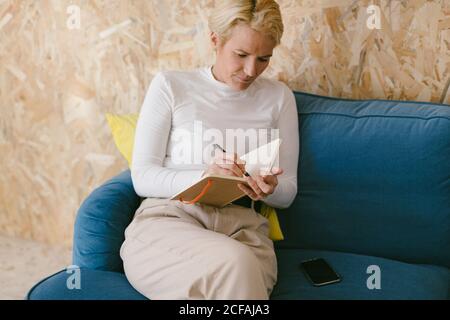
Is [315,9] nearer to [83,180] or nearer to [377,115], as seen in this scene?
[377,115]

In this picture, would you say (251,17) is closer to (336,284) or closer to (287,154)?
(287,154)

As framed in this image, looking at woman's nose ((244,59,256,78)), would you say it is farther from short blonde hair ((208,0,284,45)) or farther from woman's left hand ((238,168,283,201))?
woman's left hand ((238,168,283,201))

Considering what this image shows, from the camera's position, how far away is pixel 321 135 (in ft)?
5.72

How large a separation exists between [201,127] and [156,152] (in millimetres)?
153

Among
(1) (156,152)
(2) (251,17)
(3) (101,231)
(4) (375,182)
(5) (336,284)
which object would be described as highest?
(2) (251,17)

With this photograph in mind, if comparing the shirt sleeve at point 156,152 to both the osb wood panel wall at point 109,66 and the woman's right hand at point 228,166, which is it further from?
the osb wood panel wall at point 109,66

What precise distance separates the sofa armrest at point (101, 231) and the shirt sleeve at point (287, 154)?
43cm

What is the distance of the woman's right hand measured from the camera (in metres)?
1.46

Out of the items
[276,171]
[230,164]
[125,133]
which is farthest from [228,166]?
[125,133]

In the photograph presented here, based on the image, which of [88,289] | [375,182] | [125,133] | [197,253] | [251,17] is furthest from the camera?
[125,133]

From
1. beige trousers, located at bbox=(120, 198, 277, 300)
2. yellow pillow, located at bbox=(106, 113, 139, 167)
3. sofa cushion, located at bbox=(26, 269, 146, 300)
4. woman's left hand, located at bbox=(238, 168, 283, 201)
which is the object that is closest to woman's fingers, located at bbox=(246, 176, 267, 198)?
woman's left hand, located at bbox=(238, 168, 283, 201)

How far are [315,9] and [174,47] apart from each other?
21.1 inches

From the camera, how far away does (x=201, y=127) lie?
1678 mm
